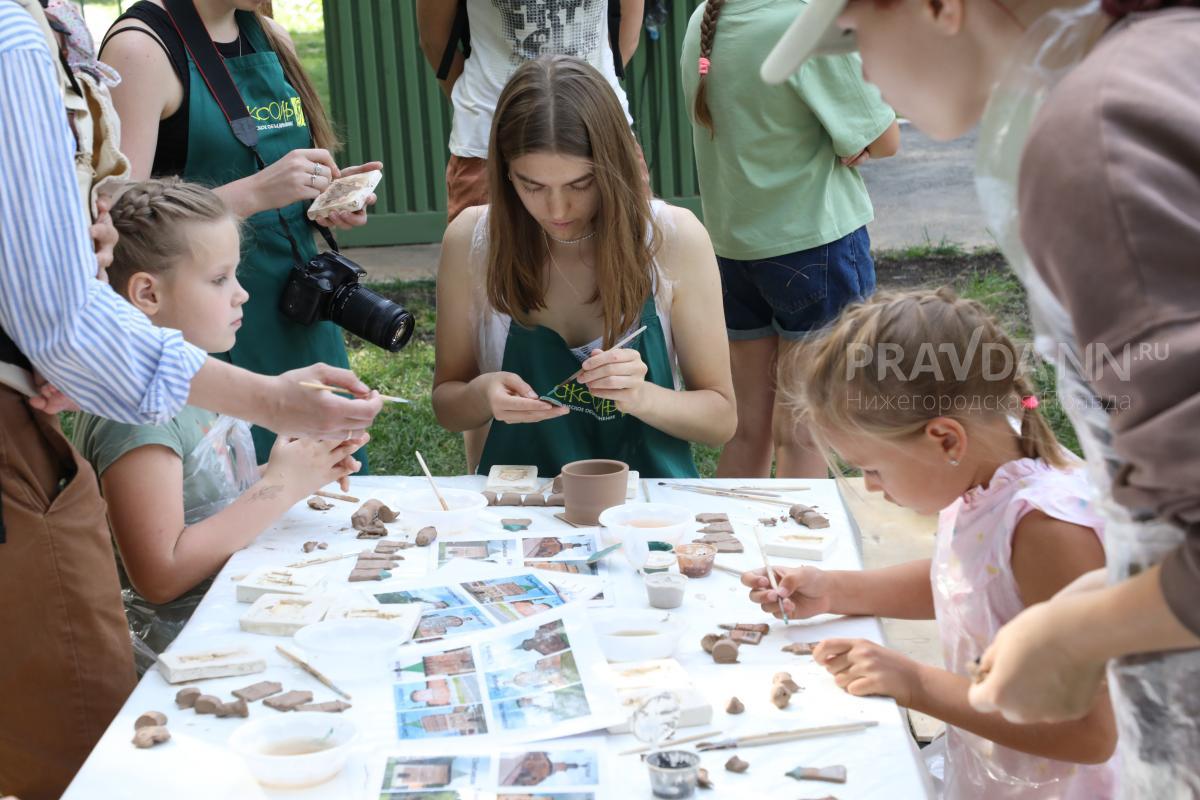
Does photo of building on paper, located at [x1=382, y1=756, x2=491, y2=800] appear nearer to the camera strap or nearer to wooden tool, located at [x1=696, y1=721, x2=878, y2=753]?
wooden tool, located at [x1=696, y1=721, x2=878, y2=753]

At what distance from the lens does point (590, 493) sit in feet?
7.62

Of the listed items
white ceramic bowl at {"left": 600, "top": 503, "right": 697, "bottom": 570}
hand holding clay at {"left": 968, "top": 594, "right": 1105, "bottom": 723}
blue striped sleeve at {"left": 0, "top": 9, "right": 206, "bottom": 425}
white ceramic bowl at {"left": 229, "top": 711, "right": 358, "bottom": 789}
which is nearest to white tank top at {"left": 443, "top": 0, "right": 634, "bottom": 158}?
white ceramic bowl at {"left": 600, "top": 503, "right": 697, "bottom": 570}

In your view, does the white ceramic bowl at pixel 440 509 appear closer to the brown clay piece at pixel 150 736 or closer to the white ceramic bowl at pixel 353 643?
the white ceramic bowl at pixel 353 643

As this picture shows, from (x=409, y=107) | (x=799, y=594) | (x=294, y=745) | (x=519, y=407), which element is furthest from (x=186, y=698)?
(x=409, y=107)

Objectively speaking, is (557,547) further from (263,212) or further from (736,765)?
(263,212)

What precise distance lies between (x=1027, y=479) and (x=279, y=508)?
1.36 meters

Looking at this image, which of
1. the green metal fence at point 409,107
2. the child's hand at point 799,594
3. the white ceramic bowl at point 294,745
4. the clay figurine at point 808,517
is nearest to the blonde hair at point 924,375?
the child's hand at point 799,594

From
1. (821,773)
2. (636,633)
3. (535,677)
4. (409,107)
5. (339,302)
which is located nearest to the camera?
(821,773)

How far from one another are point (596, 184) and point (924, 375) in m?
1.26

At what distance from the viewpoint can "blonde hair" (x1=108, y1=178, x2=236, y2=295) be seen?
2.29 meters

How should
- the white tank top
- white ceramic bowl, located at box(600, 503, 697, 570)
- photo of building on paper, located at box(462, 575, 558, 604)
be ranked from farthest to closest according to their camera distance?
the white tank top → white ceramic bowl, located at box(600, 503, 697, 570) → photo of building on paper, located at box(462, 575, 558, 604)

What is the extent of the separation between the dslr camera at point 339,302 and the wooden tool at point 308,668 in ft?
3.72

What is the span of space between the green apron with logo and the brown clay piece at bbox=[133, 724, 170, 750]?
1.54 metres

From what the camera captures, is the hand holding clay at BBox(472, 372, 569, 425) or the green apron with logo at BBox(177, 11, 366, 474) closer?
the hand holding clay at BBox(472, 372, 569, 425)
